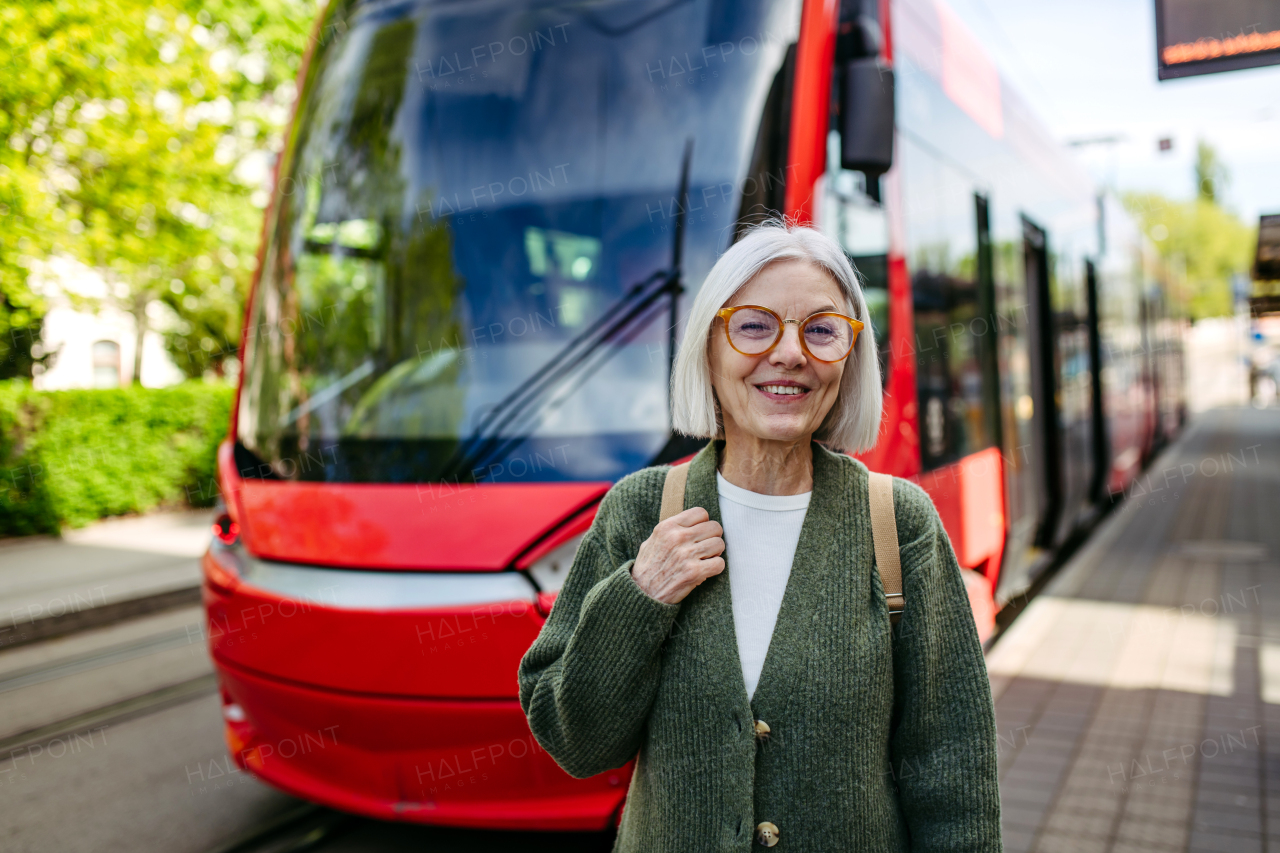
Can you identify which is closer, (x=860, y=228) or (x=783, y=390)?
(x=783, y=390)

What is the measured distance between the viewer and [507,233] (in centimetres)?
357

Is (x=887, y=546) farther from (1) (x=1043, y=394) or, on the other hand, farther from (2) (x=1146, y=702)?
(1) (x=1043, y=394)

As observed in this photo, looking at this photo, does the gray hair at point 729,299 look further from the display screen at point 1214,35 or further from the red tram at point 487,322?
the display screen at point 1214,35

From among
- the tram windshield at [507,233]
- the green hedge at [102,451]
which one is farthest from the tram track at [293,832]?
the green hedge at [102,451]

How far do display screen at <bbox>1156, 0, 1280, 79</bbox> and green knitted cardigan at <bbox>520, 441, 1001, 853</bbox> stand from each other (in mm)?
3653

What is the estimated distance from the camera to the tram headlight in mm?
2941

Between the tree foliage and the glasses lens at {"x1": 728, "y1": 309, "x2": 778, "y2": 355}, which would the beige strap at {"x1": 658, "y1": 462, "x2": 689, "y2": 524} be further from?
the tree foliage

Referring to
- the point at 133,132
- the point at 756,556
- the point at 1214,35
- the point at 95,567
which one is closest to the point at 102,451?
the point at 95,567

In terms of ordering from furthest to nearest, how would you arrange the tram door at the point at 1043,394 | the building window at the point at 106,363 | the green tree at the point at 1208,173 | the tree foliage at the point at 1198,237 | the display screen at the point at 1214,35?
the green tree at the point at 1208,173, the tree foliage at the point at 1198,237, the building window at the point at 106,363, the tram door at the point at 1043,394, the display screen at the point at 1214,35

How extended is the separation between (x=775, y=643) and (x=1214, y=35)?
4011 mm

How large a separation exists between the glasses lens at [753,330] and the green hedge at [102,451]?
1172 centimetres

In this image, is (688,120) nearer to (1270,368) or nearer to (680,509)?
(680,509)

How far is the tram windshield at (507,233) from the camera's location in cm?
334

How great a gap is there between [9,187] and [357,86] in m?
8.28
